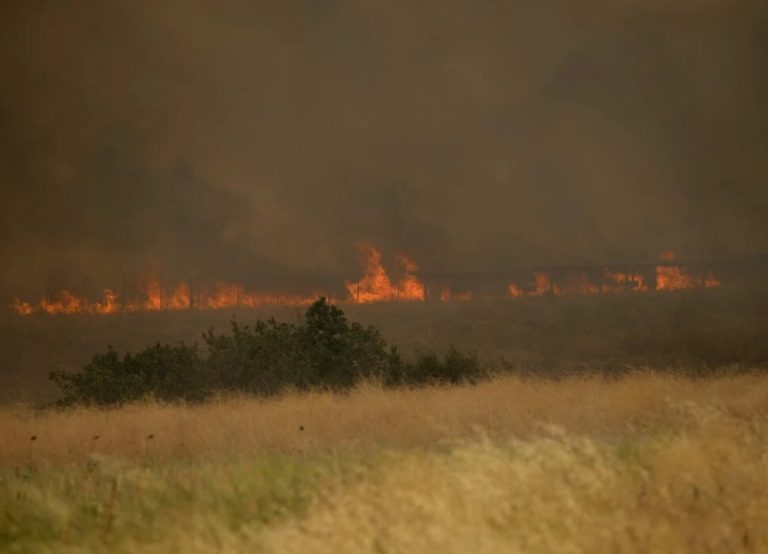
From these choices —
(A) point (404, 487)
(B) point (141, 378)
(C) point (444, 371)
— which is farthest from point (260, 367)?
(A) point (404, 487)

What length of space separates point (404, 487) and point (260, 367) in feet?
48.6

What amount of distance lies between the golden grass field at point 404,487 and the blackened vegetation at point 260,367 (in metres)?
8.52

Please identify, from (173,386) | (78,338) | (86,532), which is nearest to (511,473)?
(86,532)

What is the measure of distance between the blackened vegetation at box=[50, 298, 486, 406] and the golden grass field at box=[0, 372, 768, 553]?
852 centimetres

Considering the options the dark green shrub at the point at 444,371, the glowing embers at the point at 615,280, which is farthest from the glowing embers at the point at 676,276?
the dark green shrub at the point at 444,371

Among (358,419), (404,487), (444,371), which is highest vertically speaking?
(404,487)

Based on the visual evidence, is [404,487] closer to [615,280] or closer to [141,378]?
[141,378]

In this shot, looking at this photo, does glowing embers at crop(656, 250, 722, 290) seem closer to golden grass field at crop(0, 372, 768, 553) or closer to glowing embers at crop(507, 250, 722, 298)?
glowing embers at crop(507, 250, 722, 298)

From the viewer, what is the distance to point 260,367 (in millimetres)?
22547

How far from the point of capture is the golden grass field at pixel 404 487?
7.14 metres

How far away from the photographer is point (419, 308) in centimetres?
6141

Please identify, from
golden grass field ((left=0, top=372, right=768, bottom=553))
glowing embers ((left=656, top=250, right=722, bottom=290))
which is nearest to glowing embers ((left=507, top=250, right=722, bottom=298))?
glowing embers ((left=656, top=250, right=722, bottom=290))

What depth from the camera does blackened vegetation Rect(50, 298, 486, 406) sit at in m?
21.7

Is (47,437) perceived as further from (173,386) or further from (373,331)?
(373,331)
